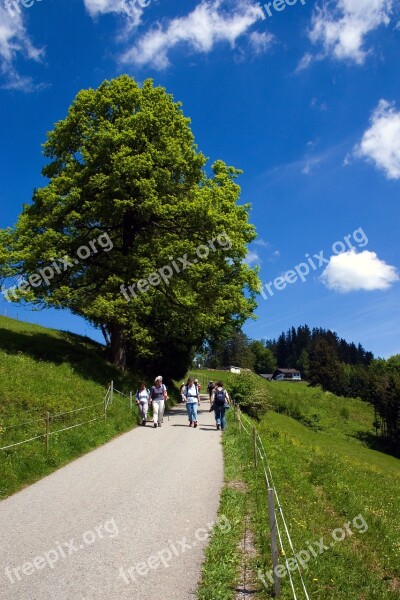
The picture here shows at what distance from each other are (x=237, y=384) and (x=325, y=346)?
107054 millimetres

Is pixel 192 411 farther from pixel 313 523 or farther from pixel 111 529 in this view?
pixel 111 529

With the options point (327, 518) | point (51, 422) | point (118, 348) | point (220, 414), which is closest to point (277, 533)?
point (327, 518)

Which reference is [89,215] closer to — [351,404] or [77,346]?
[77,346]

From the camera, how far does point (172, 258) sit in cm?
2336

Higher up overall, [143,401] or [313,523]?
[143,401]

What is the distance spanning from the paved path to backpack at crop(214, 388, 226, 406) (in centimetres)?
583

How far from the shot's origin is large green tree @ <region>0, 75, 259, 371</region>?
2289 centimetres

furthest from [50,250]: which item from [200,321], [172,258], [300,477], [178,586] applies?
[178,586]

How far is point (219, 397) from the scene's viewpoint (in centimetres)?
1947

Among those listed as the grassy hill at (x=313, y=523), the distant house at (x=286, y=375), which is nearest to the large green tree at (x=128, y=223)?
the grassy hill at (x=313, y=523)

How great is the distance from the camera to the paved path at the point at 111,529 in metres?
6.14

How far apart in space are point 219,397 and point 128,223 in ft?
38.0

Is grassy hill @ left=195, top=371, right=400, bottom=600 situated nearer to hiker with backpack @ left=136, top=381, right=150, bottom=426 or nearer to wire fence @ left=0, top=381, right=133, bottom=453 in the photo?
hiker with backpack @ left=136, top=381, right=150, bottom=426

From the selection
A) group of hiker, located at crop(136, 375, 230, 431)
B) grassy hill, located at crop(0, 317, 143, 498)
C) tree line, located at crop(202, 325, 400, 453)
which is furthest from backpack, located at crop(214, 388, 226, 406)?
tree line, located at crop(202, 325, 400, 453)
